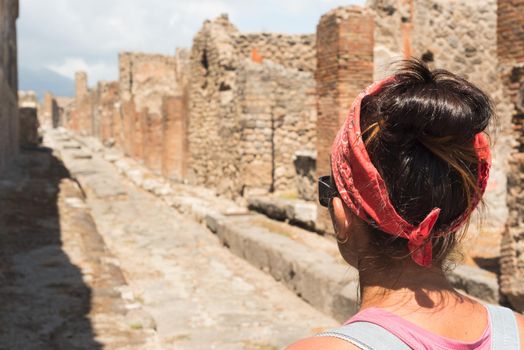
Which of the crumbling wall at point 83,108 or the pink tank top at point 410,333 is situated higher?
the crumbling wall at point 83,108

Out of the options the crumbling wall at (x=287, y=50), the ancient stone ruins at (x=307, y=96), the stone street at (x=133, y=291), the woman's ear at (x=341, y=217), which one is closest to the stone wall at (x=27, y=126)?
the ancient stone ruins at (x=307, y=96)

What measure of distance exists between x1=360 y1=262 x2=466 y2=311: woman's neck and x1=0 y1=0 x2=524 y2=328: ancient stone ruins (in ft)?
13.2

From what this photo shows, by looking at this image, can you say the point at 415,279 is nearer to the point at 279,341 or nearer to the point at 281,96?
the point at 279,341

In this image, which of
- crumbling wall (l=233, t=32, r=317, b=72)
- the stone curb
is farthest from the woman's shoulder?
crumbling wall (l=233, t=32, r=317, b=72)

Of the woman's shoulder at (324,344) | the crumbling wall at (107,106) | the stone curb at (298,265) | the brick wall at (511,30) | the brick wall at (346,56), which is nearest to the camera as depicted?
the woman's shoulder at (324,344)

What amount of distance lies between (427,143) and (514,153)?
4.26 m

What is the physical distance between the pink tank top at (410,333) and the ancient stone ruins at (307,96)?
161 inches

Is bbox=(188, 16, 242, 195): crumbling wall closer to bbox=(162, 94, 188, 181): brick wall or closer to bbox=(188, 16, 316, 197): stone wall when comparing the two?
bbox=(188, 16, 316, 197): stone wall

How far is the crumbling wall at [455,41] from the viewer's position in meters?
8.09

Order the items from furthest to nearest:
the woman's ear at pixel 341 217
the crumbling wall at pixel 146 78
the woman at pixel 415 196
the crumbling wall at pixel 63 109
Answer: the crumbling wall at pixel 63 109
the crumbling wall at pixel 146 78
the woman's ear at pixel 341 217
the woman at pixel 415 196

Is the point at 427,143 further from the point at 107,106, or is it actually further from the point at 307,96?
the point at 107,106

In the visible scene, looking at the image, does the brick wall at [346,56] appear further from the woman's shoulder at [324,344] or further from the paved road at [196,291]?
the woman's shoulder at [324,344]

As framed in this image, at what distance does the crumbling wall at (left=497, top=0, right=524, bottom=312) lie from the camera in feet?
15.9

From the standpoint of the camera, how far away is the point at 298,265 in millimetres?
6355
